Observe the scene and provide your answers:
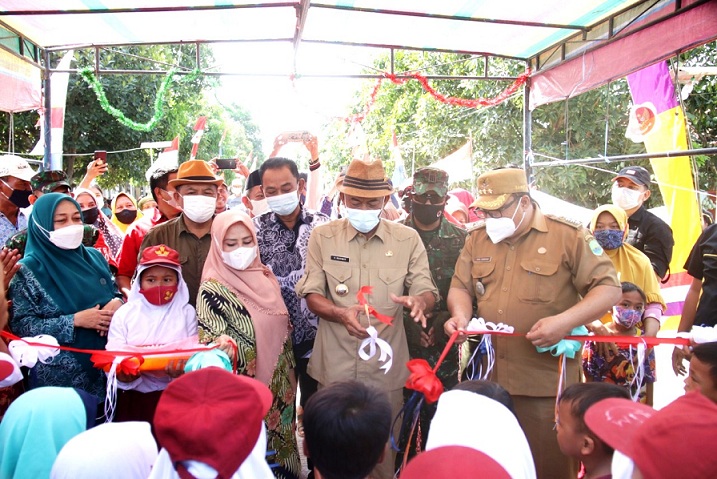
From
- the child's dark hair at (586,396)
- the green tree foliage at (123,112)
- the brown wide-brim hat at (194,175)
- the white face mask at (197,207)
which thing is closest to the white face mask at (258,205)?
the brown wide-brim hat at (194,175)

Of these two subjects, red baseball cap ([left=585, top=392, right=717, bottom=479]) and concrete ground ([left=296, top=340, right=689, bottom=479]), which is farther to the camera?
concrete ground ([left=296, top=340, right=689, bottom=479])

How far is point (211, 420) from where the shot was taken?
1521 millimetres

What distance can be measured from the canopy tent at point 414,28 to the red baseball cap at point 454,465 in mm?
4683

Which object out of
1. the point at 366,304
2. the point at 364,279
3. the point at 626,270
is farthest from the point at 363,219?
the point at 626,270

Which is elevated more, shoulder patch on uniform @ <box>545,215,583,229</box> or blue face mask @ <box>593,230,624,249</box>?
shoulder patch on uniform @ <box>545,215,583,229</box>

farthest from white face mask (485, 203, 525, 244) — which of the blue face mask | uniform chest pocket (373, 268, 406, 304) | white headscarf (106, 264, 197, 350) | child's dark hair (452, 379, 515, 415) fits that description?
white headscarf (106, 264, 197, 350)

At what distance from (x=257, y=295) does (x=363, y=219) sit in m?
0.77

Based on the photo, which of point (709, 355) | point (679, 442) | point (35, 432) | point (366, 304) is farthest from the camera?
point (366, 304)

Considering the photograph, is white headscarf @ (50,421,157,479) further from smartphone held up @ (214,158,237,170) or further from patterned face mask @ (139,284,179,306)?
smartphone held up @ (214,158,237,170)

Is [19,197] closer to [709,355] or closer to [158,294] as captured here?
[158,294]

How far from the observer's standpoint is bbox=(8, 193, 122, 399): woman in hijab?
3.06 m

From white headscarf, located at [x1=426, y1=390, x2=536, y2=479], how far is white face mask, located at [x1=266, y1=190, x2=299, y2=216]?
7.25 feet

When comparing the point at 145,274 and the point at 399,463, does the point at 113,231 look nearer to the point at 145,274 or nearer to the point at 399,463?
the point at 145,274

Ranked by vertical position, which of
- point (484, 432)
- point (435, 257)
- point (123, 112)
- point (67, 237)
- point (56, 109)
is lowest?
point (484, 432)
